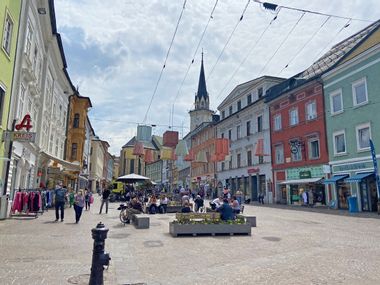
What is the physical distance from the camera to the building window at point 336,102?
2745 centimetres

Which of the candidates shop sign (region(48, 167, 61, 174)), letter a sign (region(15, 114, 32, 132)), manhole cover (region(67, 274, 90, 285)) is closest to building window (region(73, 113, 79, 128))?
shop sign (region(48, 167, 61, 174))

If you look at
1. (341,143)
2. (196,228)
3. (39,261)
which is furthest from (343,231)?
(341,143)

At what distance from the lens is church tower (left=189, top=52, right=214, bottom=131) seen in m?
79.8

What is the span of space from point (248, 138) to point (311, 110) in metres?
13.5

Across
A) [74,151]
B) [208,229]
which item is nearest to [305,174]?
[208,229]

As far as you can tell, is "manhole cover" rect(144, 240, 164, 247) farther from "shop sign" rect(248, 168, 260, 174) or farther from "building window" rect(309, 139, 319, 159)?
"shop sign" rect(248, 168, 260, 174)

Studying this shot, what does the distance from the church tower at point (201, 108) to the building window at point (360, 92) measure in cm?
5362

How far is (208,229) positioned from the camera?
12023 mm

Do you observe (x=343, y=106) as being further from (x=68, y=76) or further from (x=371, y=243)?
(x=68, y=76)

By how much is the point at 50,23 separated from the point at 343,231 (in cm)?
2221

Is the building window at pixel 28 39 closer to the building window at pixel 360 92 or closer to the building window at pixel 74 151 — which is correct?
the building window at pixel 360 92

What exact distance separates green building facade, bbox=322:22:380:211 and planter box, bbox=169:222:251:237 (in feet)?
50.7

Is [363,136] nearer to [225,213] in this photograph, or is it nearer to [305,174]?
[305,174]

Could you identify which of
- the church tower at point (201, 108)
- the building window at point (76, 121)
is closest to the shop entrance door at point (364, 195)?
the building window at point (76, 121)
